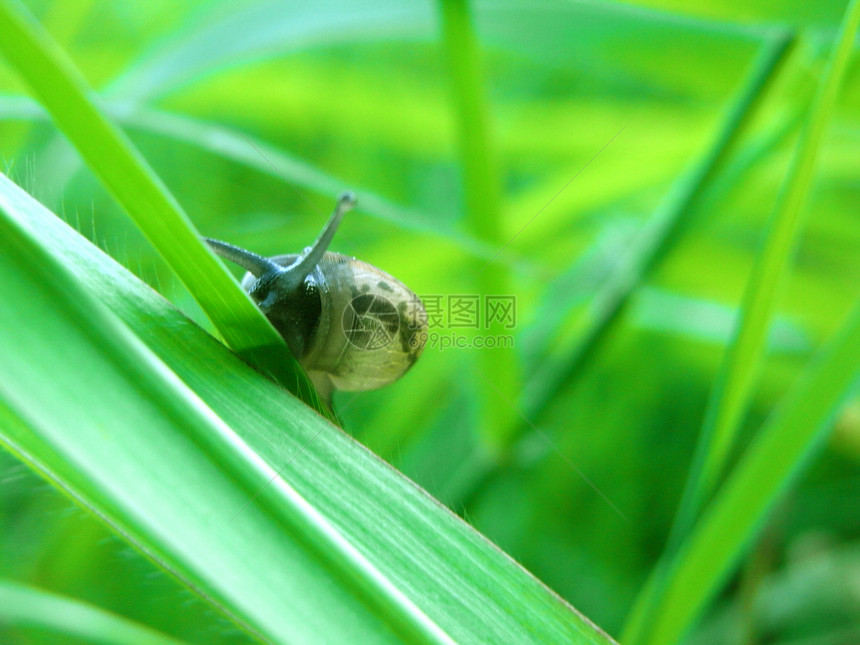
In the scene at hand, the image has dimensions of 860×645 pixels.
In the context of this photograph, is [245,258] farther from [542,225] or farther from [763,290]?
[542,225]

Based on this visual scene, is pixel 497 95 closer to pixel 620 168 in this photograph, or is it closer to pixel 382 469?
pixel 620 168

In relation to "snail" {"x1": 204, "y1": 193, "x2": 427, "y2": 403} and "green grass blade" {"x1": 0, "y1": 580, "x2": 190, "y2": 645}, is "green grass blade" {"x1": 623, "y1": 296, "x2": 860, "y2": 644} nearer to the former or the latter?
"snail" {"x1": 204, "y1": 193, "x2": 427, "y2": 403}

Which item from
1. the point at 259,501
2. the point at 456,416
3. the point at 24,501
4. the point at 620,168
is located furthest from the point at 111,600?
the point at 620,168

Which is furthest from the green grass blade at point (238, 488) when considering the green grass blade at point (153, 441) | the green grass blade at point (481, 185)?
the green grass blade at point (481, 185)

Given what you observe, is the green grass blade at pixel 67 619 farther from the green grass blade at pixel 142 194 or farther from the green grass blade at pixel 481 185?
the green grass blade at pixel 481 185

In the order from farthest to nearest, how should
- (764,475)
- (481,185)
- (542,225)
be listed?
(542,225) → (481,185) → (764,475)

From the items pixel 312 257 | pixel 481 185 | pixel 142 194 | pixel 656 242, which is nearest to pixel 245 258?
pixel 312 257

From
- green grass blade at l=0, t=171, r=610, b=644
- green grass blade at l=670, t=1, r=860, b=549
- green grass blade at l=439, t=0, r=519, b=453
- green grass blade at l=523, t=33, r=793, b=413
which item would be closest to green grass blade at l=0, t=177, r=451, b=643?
green grass blade at l=0, t=171, r=610, b=644
